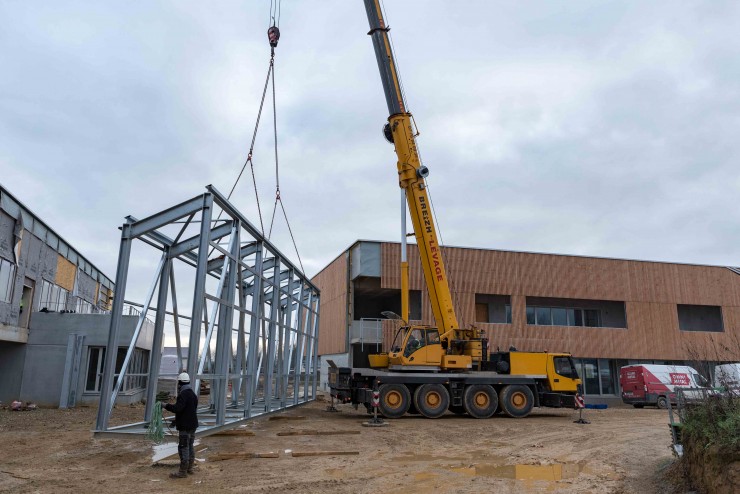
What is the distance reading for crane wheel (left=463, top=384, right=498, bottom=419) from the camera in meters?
17.8

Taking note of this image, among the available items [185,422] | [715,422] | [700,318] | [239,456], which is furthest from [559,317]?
[185,422]

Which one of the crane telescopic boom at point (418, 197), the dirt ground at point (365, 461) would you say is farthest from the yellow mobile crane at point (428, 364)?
the dirt ground at point (365, 461)

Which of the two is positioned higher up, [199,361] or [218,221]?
[218,221]

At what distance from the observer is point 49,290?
80.6ft

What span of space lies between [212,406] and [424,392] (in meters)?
6.39

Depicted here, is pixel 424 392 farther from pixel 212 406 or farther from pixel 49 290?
pixel 49 290

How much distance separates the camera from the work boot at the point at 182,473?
8078 millimetres

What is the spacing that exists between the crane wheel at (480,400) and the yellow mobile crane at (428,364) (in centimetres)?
3

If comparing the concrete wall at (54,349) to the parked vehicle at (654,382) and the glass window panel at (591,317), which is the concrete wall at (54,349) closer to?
the parked vehicle at (654,382)

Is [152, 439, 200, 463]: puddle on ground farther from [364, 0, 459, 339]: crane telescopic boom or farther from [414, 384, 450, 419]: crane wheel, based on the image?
[364, 0, 459, 339]: crane telescopic boom

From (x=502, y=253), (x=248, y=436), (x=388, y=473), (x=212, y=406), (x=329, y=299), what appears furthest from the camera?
(x=329, y=299)

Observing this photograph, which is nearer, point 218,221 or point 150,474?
point 150,474

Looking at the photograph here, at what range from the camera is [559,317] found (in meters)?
31.4

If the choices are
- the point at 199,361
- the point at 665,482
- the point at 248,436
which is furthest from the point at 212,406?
the point at 665,482
